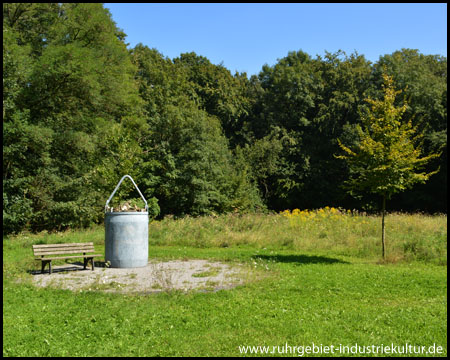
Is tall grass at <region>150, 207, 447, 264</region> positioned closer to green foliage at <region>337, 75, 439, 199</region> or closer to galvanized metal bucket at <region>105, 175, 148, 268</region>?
green foliage at <region>337, 75, 439, 199</region>

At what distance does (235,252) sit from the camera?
15.1m

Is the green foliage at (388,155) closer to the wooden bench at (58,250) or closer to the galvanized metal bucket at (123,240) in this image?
the galvanized metal bucket at (123,240)

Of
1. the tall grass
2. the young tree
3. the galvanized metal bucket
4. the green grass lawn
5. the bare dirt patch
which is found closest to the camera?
the green grass lawn

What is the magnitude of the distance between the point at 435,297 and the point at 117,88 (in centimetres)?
2430

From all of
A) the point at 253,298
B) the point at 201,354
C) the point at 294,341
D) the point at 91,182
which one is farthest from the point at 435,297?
the point at 91,182

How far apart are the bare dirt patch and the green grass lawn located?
0.55m

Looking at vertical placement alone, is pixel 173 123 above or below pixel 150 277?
above

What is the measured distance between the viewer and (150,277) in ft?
34.7

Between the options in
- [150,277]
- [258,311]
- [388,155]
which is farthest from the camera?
[388,155]

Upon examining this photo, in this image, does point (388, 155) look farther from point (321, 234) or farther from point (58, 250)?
point (58, 250)

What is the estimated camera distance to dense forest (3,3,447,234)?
2502 centimetres

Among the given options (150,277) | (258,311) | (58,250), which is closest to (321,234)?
(150,277)

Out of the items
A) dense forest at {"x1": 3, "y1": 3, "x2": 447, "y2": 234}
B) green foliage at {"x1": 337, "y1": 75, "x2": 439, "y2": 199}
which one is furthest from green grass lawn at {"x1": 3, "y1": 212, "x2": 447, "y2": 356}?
dense forest at {"x1": 3, "y1": 3, "x2": 447, "y2": 234}

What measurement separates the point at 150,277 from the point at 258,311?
4.13m
